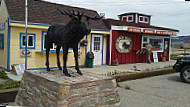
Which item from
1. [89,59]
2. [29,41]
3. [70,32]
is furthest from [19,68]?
[70,32]

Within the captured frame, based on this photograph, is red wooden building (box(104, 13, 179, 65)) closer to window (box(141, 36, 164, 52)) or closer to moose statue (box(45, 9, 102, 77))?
window (box(141, 36, 164, 52))

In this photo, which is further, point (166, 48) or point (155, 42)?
point (166, 48)

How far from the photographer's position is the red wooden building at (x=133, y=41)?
499 inches

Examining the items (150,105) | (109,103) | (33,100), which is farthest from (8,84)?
(150,105)

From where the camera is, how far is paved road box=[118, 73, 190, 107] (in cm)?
519

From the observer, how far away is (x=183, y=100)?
18.1ft

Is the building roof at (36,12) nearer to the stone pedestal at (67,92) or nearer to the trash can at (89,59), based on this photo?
the trash can at (89,59)

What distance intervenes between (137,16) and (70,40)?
1751 centimetres

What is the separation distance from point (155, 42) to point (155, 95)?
410 inches

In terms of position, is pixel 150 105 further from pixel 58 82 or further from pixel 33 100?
pixel 33 100

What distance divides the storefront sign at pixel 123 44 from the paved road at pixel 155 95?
550cm

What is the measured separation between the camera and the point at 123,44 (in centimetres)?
1334

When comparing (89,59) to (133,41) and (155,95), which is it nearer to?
(133,41)

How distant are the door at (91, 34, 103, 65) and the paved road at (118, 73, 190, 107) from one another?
502 centimetres
